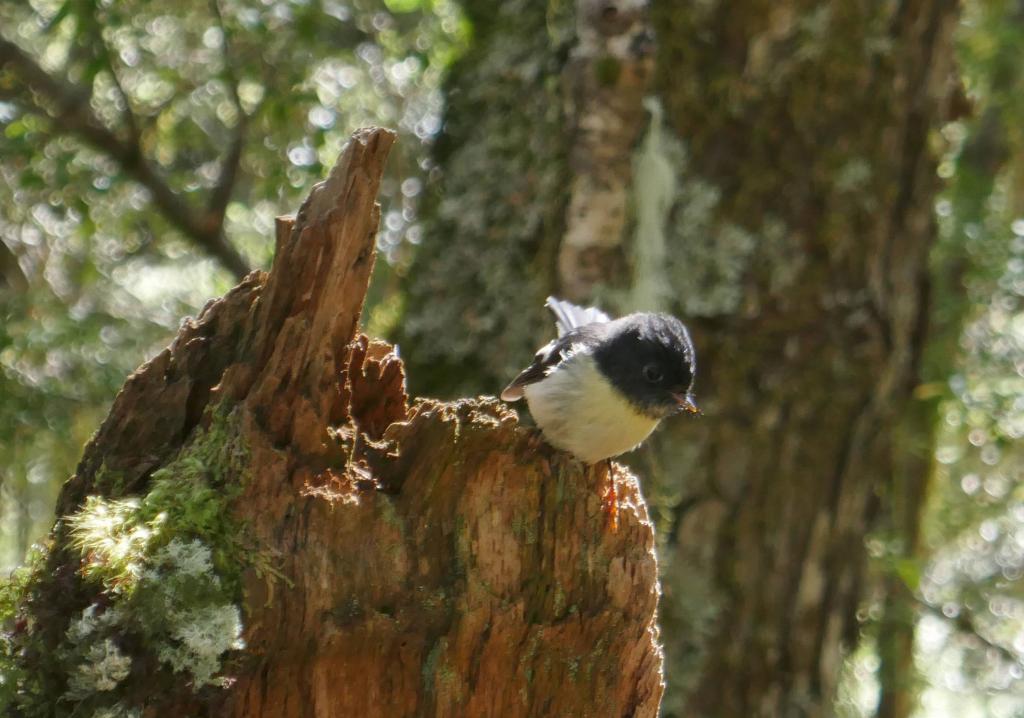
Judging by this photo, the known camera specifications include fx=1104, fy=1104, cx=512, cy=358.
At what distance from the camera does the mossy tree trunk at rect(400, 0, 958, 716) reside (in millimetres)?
4145

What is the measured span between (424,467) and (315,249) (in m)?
0.54

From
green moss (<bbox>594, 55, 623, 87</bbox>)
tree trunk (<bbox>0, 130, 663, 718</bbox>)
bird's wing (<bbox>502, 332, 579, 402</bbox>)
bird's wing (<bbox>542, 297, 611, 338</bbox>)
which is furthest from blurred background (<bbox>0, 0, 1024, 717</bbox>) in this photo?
tree trunk (<bbox>0, 130, 663, 718</bbox>)

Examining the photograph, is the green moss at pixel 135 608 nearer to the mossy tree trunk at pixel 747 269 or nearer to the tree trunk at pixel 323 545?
the tree trunk at pixel 323 545

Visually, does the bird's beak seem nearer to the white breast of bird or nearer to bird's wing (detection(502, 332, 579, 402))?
the white breast of bird

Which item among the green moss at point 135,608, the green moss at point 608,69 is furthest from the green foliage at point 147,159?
the green moss at point 135,608

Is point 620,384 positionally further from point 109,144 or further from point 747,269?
point 109,144

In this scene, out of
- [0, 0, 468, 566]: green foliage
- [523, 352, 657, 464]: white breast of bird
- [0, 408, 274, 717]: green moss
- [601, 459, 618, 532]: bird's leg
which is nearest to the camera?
[0, 408, 274, 717]: green moss

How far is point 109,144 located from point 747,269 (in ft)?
8.84

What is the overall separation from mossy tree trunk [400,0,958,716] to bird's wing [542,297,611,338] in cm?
16

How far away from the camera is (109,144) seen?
4.66 metres

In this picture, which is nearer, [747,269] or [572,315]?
[572,315]

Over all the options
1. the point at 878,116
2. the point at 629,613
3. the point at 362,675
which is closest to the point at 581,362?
the point at 629,613

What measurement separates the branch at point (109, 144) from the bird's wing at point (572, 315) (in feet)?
5.32

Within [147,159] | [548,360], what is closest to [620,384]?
[548,360]
